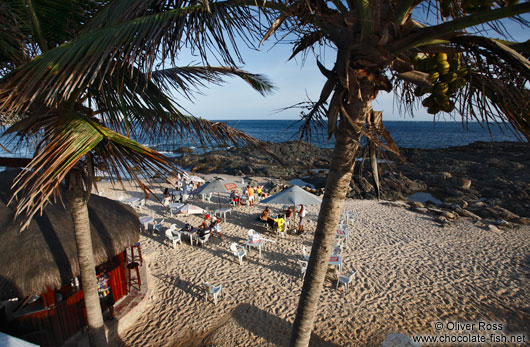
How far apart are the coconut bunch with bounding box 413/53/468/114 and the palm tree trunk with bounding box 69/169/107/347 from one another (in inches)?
145

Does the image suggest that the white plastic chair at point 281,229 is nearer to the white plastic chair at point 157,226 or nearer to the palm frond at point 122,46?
the white plastic chair at point 157,226

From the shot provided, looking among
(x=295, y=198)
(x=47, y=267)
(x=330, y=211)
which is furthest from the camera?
(x=295, y=198)

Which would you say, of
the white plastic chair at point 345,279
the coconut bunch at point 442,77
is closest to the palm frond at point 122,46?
the coconut bunch at point 442,77

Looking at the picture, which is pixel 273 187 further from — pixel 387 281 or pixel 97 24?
pixel 97 24

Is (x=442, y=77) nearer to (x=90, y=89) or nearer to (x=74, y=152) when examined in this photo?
(x=74, y=152)

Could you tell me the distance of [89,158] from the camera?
278 cm

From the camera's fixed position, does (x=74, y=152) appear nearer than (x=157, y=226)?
Yes

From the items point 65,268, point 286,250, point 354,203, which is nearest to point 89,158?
point 65,268

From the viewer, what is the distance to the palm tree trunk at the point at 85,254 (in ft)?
10.6

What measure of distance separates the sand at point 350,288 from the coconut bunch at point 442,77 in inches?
204

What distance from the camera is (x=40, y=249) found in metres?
4.33

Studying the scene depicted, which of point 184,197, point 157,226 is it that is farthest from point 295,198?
point 184,197

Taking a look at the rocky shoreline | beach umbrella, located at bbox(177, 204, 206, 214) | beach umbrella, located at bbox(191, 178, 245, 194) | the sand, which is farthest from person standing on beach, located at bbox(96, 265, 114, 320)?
beach umbrella, located at bbox(191, 178, 245, 194)

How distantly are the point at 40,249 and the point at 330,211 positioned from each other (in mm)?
4718
